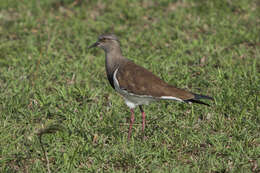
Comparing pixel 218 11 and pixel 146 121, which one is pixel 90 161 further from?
pixel 218 11

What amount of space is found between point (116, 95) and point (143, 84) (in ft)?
4.53

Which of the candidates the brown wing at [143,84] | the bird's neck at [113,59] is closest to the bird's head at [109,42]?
the bird's neck at [113,59]

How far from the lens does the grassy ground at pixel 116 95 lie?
466cm

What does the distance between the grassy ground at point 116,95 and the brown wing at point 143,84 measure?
58 cm

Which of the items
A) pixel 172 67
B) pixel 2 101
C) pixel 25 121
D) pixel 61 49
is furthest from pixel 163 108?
pixel 61 49

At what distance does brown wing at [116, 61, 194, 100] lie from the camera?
189 inches

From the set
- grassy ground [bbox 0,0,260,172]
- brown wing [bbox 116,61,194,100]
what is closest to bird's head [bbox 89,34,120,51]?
brown wing [bbox 116,61,194,100]

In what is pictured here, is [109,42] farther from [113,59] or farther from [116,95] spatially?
[116,95]

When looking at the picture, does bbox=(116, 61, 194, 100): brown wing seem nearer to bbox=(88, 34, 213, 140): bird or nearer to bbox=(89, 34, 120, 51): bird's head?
bbox=(88, 34, 213, 140): bird

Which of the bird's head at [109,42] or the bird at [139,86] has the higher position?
the bird's head at [109,42]

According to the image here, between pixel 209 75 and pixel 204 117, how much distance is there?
126 centimetres

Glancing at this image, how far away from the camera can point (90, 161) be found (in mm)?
4676

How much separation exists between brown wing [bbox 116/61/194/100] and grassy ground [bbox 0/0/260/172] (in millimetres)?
584

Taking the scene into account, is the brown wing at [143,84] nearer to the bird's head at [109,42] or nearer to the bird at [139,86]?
the bird at [139,86]
